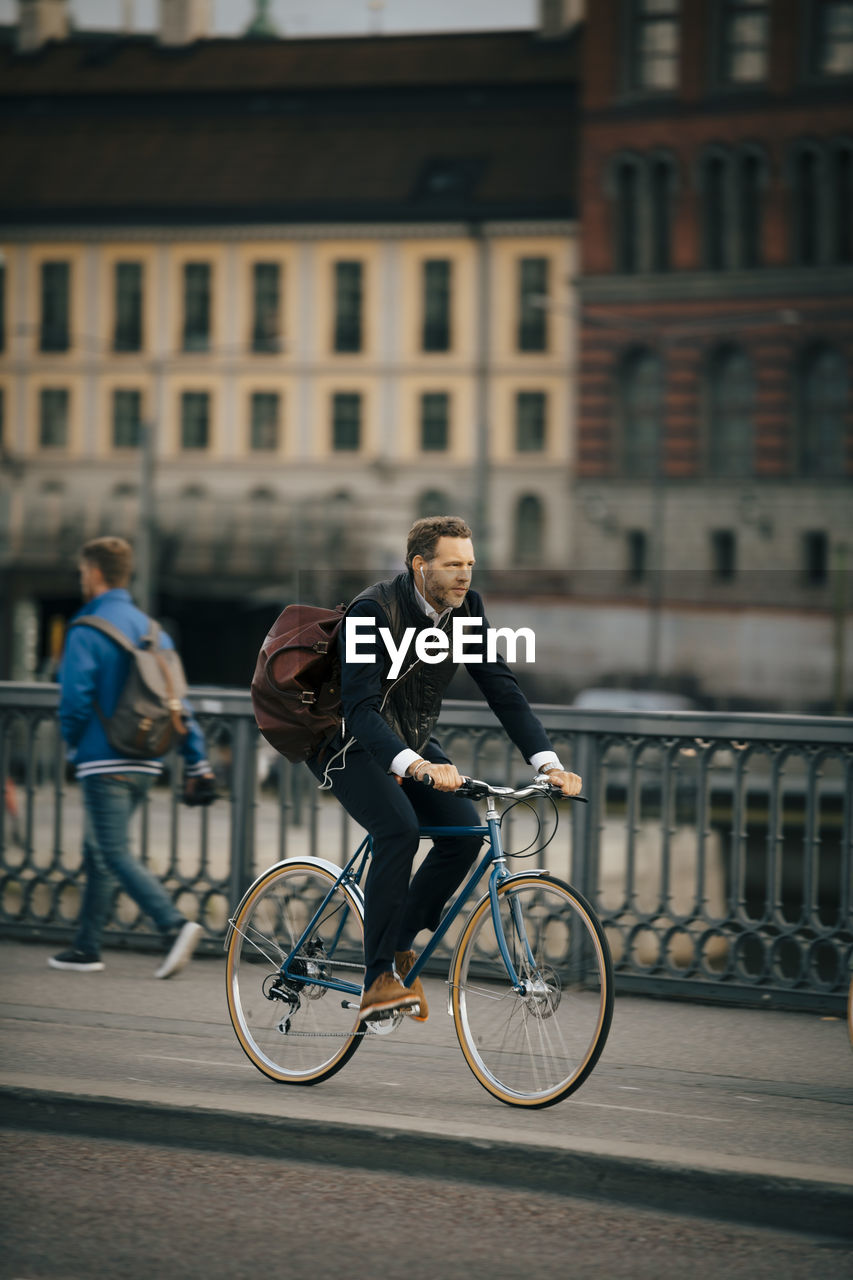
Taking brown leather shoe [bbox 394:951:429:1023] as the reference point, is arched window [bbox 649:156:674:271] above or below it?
above

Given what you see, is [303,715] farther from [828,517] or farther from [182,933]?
[828,517]

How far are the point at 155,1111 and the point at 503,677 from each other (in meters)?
1.73

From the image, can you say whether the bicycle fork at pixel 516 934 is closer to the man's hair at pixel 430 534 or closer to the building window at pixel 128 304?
the man's hair at pixel 430 534

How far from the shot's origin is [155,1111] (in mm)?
5824

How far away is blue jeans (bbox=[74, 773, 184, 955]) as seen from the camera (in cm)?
814

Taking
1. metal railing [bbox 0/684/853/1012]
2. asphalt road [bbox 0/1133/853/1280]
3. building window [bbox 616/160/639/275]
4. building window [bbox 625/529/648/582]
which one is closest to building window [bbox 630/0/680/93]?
building window [bbox 616/160/639/275]

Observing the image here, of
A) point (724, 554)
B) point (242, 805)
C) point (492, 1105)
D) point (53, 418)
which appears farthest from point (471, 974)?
point (53, 418)

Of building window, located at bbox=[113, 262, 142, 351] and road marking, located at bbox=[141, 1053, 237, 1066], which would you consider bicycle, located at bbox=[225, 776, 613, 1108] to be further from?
building window, located at bbox=[113, 262, 142, 351]

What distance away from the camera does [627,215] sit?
185 ft

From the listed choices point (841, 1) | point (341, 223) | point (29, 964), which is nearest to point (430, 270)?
point (341, 223)

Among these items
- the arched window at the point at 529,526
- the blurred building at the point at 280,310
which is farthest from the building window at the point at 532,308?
the arched window at the point at 529,526

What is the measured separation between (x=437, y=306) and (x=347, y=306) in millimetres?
3086

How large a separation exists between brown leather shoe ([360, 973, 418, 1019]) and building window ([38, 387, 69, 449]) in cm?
6051

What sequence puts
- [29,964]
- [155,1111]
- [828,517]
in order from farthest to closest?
[828,517], [29,964], [155,1111]
